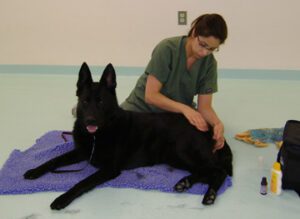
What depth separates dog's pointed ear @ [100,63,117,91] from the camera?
1.90 meters

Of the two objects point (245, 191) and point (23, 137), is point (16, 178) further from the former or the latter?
point (245, 191)

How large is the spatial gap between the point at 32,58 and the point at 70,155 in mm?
2466

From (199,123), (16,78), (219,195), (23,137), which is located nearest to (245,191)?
(219,195)

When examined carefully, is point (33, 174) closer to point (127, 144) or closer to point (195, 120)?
point (127, 144)

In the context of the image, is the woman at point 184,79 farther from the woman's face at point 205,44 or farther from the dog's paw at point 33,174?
the dog's paw at point 33,174

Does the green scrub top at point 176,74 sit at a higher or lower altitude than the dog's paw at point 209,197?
higher

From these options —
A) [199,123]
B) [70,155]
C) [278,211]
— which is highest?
[199,123]

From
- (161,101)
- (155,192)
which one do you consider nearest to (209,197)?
(155,192)

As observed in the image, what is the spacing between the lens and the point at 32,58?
4270mm

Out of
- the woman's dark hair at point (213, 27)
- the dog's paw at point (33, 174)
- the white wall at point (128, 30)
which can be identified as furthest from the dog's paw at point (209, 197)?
the white wall at point (128, 30)

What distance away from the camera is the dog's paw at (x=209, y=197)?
179 centimetres

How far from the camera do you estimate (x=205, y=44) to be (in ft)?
6.39

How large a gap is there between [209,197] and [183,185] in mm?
157

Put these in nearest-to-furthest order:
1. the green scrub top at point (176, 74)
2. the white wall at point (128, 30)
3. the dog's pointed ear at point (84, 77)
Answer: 1. the dog's pointed ear at point (84, 77)
2. the green scrub top at point (176, 74)
3. the white wall at point (128, 30)
